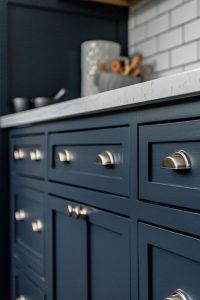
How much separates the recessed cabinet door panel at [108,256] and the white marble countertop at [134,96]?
26 centimetres

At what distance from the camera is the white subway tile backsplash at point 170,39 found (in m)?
1.65

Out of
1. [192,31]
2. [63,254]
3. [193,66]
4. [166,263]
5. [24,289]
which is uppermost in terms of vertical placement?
[192,31]

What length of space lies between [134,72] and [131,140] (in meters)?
0.85

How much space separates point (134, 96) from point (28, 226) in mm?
902

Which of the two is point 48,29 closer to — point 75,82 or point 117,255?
point 75,82

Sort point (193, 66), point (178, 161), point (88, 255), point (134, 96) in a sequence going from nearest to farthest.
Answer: point (178, 161) < point (134, 96) < point (88, 255) < point (193, 66)

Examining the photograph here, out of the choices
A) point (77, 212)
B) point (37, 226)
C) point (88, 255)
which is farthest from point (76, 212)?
point (37, 226)

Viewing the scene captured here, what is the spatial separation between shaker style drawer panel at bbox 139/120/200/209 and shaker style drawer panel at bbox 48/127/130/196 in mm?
71

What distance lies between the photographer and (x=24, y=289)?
5.41 ft

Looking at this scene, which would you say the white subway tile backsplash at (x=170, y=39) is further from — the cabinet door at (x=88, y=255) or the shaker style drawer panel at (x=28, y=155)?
the cabinet door at (x=88, y=255)

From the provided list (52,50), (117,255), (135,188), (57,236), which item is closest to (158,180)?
(135,188)

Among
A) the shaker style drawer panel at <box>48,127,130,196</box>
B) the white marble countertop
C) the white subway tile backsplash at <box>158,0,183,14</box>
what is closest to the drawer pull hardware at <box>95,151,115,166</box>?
the shaker style drawer panel at <box>48,127,130,196</box>

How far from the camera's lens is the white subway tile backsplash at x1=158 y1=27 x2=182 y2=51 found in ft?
5.41

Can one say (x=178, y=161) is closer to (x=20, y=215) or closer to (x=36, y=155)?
(x=36, y=155)
